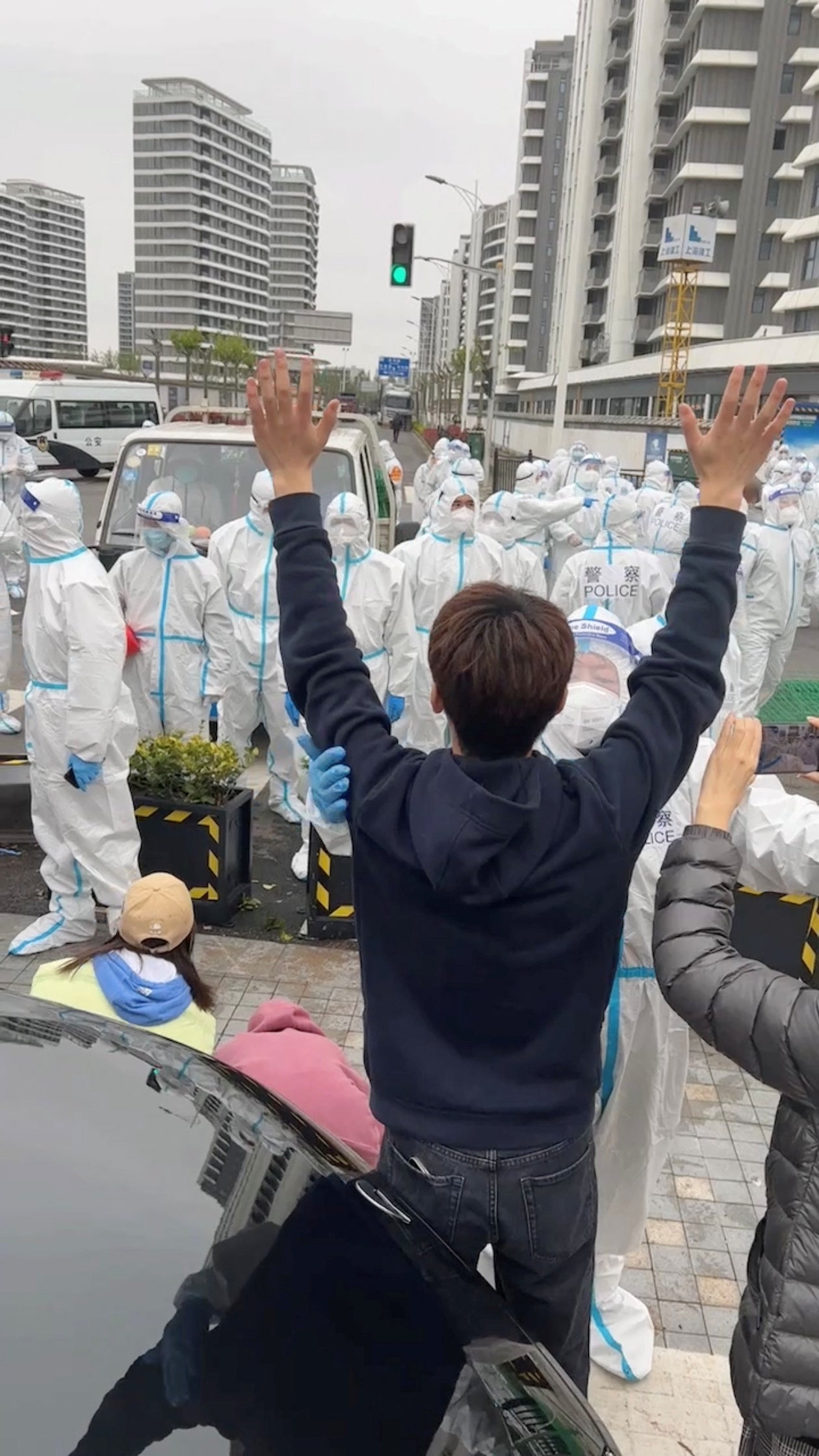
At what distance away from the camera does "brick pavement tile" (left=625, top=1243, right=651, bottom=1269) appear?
3.63 m

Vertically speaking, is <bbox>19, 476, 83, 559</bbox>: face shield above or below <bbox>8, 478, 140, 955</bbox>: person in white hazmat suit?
above

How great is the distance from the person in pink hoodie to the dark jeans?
0.56 meters

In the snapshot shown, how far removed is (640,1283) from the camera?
355 cm

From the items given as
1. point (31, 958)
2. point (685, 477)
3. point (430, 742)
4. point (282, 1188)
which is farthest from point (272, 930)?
point (685, 477)

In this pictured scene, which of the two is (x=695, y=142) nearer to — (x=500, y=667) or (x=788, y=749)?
(x=788, y=749)

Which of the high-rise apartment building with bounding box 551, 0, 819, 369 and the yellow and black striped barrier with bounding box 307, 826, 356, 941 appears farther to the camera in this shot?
the high-rise apartment building with bounding box 551, 0, 819, 369

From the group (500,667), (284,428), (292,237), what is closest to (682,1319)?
(500,667)

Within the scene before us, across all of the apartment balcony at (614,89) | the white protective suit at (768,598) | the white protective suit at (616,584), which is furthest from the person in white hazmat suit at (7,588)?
the apartment balcony at (614,89)

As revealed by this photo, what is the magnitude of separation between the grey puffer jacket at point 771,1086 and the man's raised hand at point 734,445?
0.66 m

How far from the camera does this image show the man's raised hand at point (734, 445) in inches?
81.1

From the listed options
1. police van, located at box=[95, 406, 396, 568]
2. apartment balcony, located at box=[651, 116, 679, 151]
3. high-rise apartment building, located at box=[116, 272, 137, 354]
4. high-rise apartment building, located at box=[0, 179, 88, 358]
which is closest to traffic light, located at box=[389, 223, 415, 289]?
police van, located at box=[95, 406, 396, 568]

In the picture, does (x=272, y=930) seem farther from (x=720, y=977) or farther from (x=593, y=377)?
(x=593, y=377)

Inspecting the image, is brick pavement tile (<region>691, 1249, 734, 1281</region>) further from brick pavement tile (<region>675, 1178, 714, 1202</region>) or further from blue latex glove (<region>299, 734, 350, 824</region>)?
blue latex glove (<region>299, 734, 350, 824</region>)

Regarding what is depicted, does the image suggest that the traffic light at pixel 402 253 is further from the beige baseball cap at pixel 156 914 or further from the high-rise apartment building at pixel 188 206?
the high-rise apartment building at pixel 188 206
